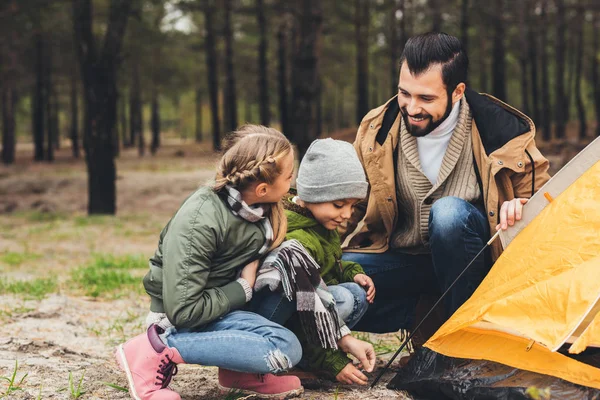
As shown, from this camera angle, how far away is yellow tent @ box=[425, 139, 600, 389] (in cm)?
248

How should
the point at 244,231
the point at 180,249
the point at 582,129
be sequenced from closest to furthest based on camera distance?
the point at 180,249 → the point at 244,231 → the point at 582,129

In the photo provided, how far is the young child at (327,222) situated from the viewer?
9.62 ft

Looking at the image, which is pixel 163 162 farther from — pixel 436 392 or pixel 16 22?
pixel 436 392

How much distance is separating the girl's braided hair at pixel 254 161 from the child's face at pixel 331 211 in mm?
190

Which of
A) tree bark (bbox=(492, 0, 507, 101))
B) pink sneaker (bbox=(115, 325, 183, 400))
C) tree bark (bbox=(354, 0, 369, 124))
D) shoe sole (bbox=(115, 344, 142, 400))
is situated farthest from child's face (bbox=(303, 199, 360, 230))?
tree bark (bbox=(354, 0, 369, 124))

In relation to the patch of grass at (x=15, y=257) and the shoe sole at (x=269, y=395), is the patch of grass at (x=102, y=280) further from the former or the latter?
the shoe sole at (x=269, y=395)

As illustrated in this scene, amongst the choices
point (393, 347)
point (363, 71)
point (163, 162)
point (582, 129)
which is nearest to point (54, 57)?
point (163, 162)

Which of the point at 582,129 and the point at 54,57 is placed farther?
the point at 54,57

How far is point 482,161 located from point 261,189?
43.3 inches

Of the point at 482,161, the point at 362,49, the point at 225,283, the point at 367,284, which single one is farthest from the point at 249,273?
the point at 362,49

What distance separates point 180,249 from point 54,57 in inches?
979

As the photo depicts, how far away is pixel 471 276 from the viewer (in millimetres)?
3225

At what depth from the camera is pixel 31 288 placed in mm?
5277

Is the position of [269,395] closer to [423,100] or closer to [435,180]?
[435,180]
